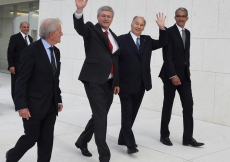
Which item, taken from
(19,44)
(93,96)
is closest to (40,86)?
(93,96)

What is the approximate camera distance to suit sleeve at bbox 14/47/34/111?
11.9ft

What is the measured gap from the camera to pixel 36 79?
372cm

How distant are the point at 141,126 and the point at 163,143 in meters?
1.20

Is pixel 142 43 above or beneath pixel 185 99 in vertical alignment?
above

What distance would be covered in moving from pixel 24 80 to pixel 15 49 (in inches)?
169

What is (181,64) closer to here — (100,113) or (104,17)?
(104,17)

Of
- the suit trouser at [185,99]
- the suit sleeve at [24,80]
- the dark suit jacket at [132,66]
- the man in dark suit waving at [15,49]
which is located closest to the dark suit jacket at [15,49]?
the man in dark suit waving at [15,49]

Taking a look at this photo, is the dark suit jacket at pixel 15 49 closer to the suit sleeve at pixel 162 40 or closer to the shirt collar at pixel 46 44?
the suit sleeve at pixel 162 40

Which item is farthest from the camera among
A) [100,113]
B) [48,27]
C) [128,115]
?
[128,115]

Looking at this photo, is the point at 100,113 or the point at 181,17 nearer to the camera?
the point at 100,113

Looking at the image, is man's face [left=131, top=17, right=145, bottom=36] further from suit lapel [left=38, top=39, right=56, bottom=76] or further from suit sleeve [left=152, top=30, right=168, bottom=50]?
suit lapel [left=38, top=39, right=56, bottom=76]

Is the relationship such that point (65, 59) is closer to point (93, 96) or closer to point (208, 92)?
point (208, 92)

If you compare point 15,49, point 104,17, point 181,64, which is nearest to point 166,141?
point 181,64

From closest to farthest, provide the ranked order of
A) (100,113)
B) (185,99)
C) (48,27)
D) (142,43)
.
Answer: (48,27), (100,113), (142,43), (185,99)
